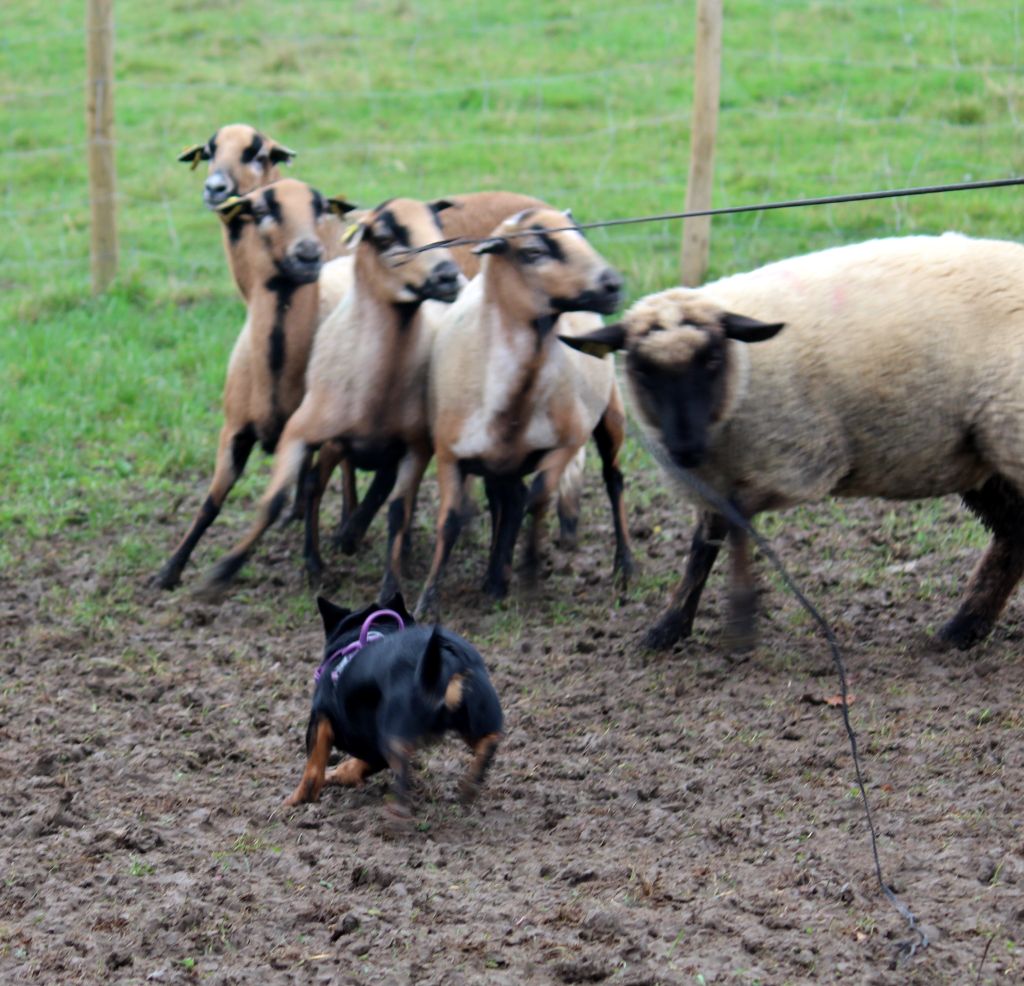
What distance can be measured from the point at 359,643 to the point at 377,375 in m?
2.14

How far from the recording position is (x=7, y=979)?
3348mm

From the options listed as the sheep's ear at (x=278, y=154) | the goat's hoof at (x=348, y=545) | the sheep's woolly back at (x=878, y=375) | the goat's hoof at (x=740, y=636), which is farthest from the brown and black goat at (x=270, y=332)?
the goat's hoof at (x=740, y=636)

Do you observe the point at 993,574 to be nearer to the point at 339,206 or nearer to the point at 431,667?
the point at 431,667

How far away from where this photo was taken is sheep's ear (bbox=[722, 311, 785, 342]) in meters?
5.25

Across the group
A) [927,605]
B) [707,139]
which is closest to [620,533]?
[927,605]

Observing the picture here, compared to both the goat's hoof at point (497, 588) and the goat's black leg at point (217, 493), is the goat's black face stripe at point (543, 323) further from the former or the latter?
the goat's black leg at point (217, 493)

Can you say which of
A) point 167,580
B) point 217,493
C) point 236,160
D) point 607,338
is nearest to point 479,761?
point 607,338

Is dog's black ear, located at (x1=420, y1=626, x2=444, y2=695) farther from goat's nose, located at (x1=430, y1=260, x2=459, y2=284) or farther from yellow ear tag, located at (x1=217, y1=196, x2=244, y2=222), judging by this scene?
yellow ear tag, located at (x1=217, y1=196, x2=244, y2=222)

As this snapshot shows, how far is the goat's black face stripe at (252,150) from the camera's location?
8.08m

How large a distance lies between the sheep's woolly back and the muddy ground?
73 cm

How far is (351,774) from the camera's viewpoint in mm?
4742

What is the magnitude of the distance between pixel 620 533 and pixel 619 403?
28.6 inches

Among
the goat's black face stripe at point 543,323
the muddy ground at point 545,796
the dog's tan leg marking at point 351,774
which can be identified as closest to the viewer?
the muddy ground at point 545,796

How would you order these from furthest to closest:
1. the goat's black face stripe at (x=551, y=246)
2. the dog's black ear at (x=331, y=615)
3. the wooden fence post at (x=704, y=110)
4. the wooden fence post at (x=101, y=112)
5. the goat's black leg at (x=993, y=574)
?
the wooden fence post at (x=101, y=112)
the wooden fence post at (x=704, y=110)
the goat's black face stripe at (x=551, y=246)
the goat's black leg at (x=993, y=574)
the dog's black ear at (x=331, y=615)
